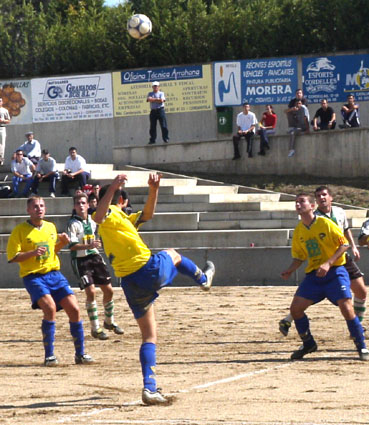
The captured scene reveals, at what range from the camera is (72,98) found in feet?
102

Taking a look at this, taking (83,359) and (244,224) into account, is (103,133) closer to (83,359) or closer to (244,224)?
(244,224)

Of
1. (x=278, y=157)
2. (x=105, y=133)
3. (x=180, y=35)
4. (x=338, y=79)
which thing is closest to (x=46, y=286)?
(x=278, y=157)

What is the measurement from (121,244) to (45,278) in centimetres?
262

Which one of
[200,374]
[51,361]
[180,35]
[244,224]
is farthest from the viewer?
[180,35]

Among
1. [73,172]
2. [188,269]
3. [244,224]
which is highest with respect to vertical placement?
[73,172]

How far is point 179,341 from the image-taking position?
12492 millimetres

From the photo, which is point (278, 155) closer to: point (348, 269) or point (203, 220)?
point (203, 220)

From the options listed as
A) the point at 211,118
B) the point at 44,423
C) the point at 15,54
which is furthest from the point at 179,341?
the point at 15,54

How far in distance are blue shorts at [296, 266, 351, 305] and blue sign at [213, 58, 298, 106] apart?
60.2 ft

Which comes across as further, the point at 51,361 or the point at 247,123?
the point at 247,123

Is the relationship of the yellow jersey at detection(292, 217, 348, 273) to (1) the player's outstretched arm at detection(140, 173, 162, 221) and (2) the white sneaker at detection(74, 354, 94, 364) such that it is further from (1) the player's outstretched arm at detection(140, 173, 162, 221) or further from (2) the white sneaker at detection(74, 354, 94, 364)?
(2) the white sneaker at detection(74, 354, 94, 364)

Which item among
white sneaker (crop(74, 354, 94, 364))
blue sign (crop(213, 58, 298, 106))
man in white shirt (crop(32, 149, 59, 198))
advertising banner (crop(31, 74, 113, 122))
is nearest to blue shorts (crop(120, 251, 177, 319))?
white sneaker (crop(74, 354, 94, 364))

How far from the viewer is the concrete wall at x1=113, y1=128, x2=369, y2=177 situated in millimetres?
25922

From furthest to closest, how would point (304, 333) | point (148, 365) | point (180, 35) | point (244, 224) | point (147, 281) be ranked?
point (180, 35) → point (244, 224) → point (304, 333) → point (147, 281) → point (148, 365)
